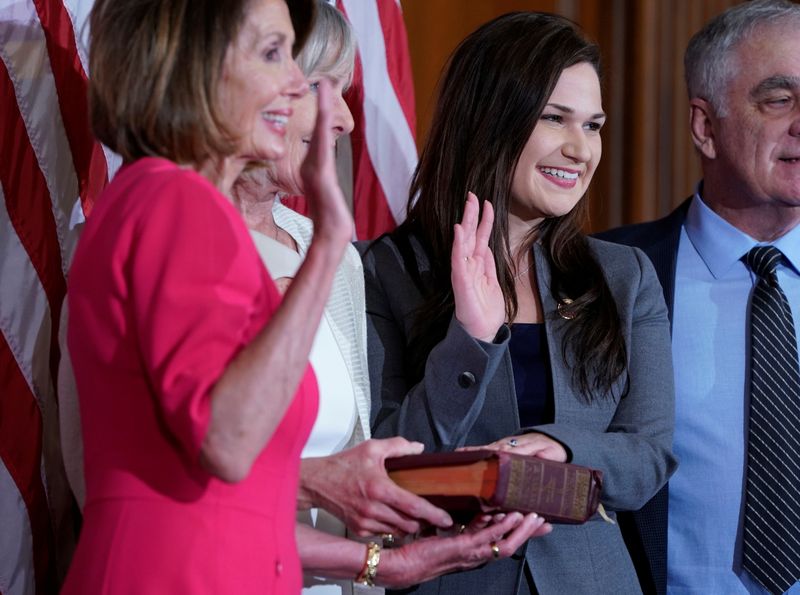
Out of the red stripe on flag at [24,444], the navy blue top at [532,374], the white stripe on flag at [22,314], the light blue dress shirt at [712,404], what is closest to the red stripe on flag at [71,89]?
the white stripe on flag at [22,314]

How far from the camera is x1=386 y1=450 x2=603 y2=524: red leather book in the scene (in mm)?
1503

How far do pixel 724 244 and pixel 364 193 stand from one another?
85cm

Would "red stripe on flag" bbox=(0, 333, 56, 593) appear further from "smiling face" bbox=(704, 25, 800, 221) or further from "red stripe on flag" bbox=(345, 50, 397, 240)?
"smiling face" bbox=(704, 25, 800, 221)

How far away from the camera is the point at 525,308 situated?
6.88 feet

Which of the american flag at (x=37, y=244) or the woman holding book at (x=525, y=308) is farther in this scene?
the american flag at (x=37, y=244)

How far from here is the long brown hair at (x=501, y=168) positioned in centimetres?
203

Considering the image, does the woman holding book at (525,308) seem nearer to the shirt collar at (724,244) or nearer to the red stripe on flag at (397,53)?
the shirt collar at (724,244)

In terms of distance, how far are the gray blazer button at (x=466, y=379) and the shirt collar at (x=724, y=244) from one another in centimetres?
86

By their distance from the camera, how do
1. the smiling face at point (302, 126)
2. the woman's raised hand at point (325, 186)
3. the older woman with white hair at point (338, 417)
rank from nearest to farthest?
1. the woman's raised hand at point (325, 186)
2. the older woman with white hair at point (338, 417)
3. the smiling face at point (302, 126)

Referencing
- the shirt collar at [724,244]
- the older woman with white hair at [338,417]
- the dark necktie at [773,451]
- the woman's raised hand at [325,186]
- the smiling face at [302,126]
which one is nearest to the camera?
the woman's raised hand at [325,186]

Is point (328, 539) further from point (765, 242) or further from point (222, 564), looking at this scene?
point (765, 242)

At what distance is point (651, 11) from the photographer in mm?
3562

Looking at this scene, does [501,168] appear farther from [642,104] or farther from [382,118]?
[642,104]

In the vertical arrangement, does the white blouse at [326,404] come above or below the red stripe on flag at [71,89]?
below
